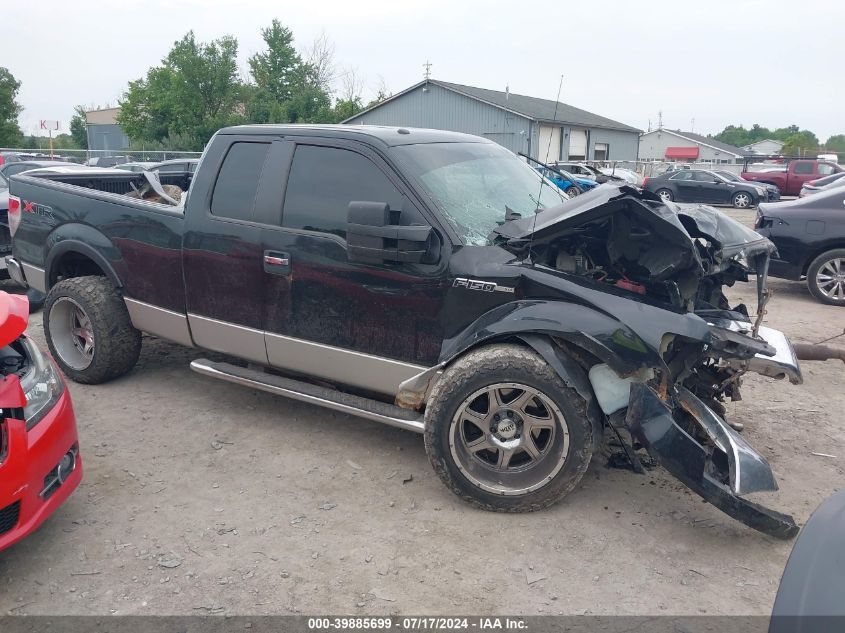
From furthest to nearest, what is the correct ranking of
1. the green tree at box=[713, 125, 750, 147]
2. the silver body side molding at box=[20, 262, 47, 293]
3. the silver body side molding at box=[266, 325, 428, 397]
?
the green tree at box=[713, 125, 750, 147] → the silver body side molding at box=[20, 262, 47, 293] → the silver body side molding at box=[266, 325, 428, 397]

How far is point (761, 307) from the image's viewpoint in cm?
415

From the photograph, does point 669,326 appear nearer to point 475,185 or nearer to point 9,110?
point 475,185

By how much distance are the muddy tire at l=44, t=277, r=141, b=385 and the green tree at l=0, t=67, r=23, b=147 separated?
48.5 metres

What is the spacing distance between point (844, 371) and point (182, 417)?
554 cm

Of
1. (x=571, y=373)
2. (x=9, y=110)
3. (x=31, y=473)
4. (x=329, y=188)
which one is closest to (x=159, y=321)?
(x=329, y=188)

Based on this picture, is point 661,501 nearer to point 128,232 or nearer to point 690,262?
point 690,262

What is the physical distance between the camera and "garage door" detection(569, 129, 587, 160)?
42.2 m

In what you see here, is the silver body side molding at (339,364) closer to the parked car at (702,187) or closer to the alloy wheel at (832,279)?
the alloy wheel at (832,279)

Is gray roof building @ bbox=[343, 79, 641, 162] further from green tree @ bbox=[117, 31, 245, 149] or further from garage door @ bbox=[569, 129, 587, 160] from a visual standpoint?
green tree @ bbox=[117, 31, 245, 149]

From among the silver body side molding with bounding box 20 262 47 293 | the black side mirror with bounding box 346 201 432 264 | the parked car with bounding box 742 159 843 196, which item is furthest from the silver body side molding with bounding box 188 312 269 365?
the parked car with bounding box 742 159 843 196

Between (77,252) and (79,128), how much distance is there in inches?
2834

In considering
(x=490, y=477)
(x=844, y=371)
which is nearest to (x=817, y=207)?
(x=844, y=371)

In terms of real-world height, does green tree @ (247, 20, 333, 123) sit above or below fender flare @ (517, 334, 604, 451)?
above

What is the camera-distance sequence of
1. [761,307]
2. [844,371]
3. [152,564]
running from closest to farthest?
[152,564], [761,307], [844,371]
